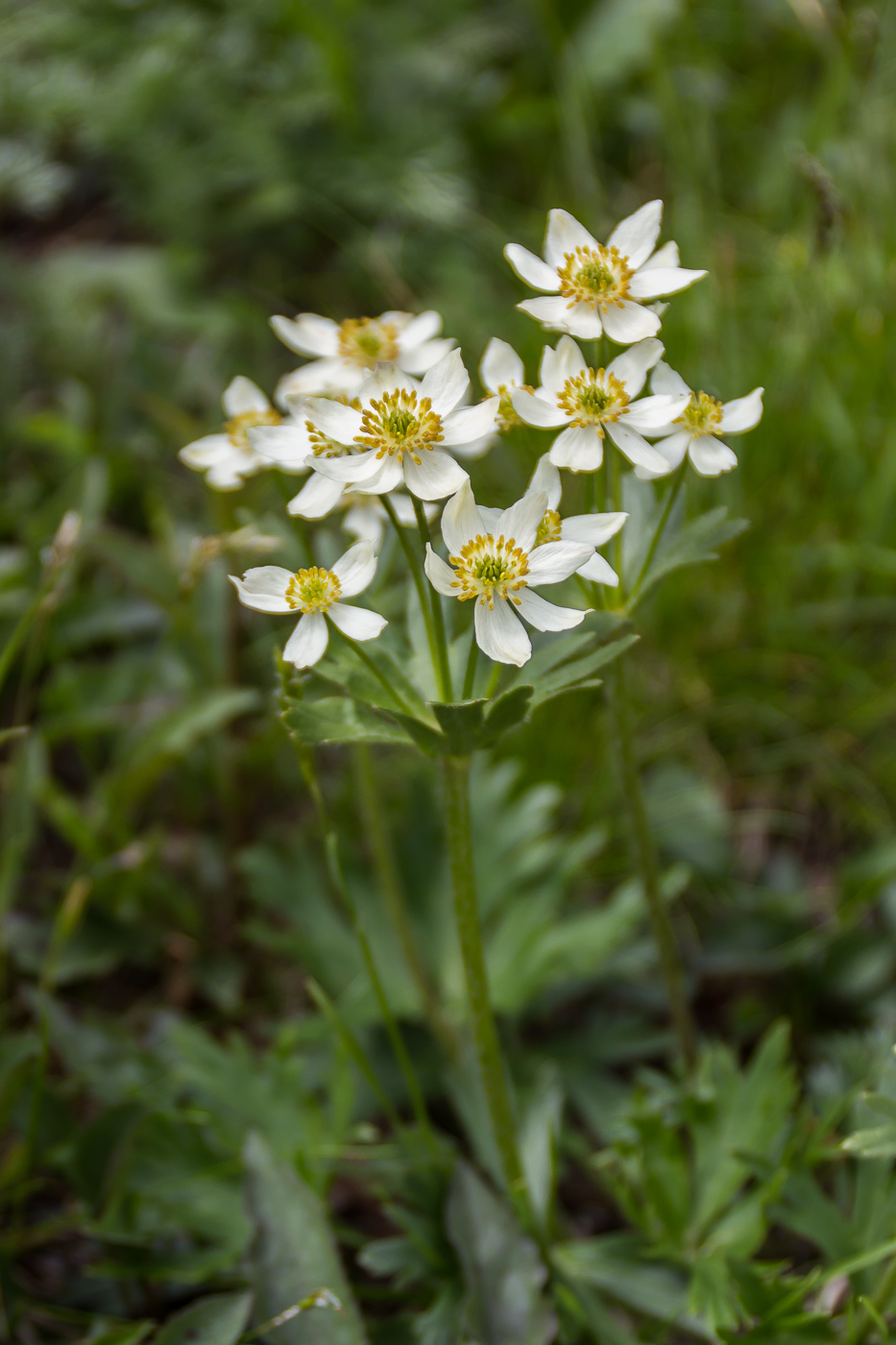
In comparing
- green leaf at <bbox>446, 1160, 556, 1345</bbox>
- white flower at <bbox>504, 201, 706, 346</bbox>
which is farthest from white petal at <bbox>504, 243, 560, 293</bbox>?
green leaf at <bbox>446, 1160, 556, 1345</bbox>

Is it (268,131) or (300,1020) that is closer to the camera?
(300,1020)

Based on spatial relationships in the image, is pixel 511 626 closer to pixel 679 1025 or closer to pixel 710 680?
pixel 679 1025

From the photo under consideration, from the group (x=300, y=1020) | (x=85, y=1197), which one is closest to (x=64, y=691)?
(x=300, y=1020)

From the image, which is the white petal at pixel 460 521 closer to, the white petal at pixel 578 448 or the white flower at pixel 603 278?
the white petal at pixel 578 448

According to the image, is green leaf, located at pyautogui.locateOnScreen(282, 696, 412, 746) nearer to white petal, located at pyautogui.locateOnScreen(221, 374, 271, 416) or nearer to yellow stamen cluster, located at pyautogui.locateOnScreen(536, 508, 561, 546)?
yellow stamen cluster, located at pyautogui.locateOnScreen(536, 508, 561, 546)

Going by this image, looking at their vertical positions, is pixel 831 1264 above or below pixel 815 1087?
below

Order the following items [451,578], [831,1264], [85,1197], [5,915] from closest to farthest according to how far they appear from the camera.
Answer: [451,578]
[831,1264]
[85,1197]
[5,915]

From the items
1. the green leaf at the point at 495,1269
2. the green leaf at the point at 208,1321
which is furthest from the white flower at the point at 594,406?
the green leaf at the point at 208,1321
